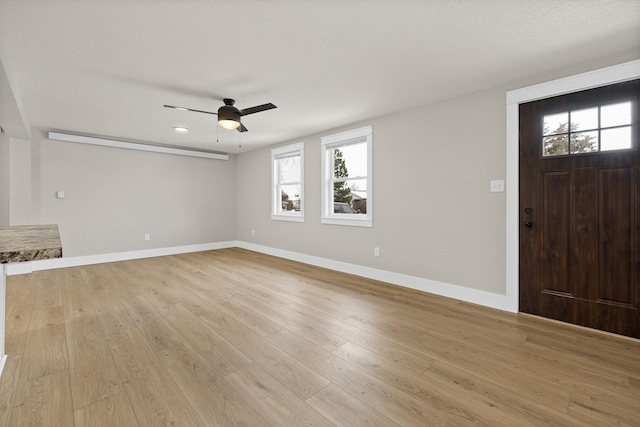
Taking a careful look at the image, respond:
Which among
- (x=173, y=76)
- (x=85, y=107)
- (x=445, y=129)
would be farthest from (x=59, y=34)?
(x=445, y=129)

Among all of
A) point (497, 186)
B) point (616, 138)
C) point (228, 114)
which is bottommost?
point (497, 186)

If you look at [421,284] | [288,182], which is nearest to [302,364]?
[421,284]

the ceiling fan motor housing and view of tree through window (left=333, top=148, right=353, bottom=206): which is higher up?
the ceiling fan motor housing

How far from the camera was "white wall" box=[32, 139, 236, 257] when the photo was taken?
4793mm

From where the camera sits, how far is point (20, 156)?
433 cm

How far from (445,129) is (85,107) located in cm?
464

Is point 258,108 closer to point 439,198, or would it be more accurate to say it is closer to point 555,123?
point 439,198

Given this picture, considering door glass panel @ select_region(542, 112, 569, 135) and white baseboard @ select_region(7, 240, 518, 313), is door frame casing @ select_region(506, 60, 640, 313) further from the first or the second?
door glass panel @ select_region(542, 112, 569, 135)

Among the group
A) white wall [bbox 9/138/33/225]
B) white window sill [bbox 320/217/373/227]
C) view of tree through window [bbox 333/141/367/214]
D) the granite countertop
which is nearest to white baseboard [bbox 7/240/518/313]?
white window sill [bbox 320/217/373/227]

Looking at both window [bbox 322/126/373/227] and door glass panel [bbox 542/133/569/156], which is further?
window [bbox 322/126/373/227]

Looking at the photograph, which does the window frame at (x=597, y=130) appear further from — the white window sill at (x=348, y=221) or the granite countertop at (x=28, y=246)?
the granite countertop at (x=28, y=246)

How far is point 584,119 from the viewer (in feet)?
8.32

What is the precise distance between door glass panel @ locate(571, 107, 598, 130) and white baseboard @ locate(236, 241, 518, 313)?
5.81 ft

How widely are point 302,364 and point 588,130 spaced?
10.5ft
